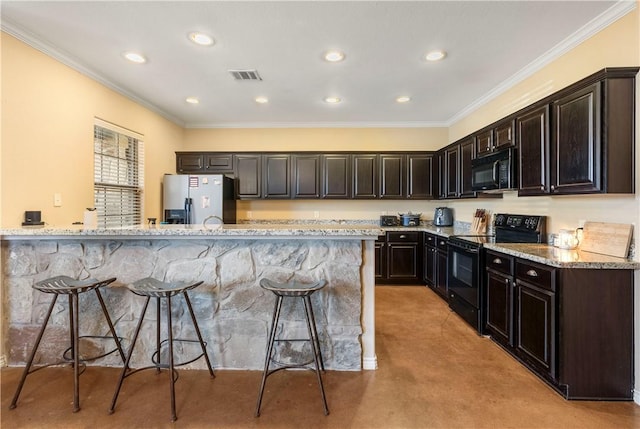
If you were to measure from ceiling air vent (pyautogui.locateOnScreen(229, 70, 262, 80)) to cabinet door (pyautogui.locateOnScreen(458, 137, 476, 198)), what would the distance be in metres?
2.73

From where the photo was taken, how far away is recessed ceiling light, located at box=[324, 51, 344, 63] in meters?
2.91

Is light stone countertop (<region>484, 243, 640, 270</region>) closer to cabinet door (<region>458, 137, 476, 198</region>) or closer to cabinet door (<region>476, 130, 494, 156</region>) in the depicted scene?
cabinet door (<region>476, 130, 494, 156</region>)

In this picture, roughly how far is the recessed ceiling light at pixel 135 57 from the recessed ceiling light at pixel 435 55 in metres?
2.72

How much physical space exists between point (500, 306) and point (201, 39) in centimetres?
351

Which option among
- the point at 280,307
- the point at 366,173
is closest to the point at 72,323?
the point at 280,307

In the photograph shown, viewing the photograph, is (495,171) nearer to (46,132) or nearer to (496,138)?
(496,138)

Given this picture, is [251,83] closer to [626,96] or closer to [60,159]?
[60,159]

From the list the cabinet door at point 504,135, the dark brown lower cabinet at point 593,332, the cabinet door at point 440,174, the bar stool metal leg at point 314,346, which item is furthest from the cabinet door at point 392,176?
the bar stool metal leg at point 314,346

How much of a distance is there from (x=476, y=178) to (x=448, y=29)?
6.28ft

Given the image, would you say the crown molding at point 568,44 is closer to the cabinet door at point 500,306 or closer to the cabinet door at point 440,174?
the cabinet door at point 440,174

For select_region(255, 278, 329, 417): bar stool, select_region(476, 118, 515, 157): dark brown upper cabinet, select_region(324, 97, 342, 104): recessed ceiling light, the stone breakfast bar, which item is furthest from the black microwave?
select_region(255, 278, 329, 417): bar stool

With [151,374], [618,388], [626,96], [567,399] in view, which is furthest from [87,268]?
[626,96]

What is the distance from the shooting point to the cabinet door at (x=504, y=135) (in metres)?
3.10

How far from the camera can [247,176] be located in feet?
17.1
